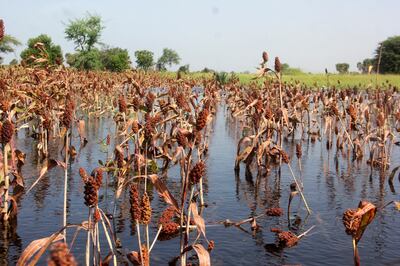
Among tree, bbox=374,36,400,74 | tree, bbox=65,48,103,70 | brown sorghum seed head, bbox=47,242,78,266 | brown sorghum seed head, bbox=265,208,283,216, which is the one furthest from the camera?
tree, bbox=374,36,400,74

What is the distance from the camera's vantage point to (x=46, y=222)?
24.0ft

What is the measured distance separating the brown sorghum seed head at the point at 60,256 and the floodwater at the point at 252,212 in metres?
→ 4.65

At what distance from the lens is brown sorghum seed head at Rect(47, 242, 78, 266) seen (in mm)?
1386

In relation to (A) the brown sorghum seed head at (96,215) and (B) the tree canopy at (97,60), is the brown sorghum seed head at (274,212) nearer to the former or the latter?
(A) the brown sorghum seed head at (96,215)

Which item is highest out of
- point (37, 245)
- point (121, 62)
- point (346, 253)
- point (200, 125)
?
point (121, 62)

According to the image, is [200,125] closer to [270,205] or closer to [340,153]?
[270,205]

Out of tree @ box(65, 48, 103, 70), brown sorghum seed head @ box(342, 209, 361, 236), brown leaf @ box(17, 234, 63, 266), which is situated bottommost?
brown leaf @ box(17, 234, 63, 266)

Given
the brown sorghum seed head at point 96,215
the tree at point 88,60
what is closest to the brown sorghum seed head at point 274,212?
the brown sorghum seed head at point 96,215

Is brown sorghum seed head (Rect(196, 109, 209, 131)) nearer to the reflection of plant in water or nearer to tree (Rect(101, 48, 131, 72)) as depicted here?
the reflection of plant in water

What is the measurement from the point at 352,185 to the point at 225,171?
3.00m

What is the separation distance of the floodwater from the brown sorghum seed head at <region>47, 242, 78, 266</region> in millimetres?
4645

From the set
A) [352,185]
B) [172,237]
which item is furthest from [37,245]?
[352,185]

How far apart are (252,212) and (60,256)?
7101 mm

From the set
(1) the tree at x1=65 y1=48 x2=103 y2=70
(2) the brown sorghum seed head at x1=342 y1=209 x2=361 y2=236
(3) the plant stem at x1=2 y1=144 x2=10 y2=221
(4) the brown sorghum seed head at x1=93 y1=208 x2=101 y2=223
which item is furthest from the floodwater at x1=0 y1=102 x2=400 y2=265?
(1) the tree at x1=65 y1=48 x2=103 y2=70
